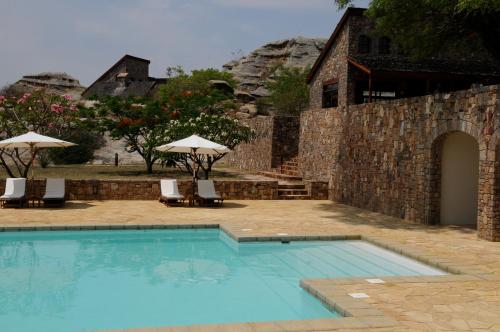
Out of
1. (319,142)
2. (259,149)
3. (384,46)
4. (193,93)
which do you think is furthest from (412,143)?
(193,93)

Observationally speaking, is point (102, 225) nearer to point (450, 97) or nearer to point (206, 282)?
point (206, 282)

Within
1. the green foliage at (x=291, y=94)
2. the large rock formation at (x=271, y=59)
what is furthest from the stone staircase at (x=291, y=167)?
the large rock formation at (x=271, y=59)

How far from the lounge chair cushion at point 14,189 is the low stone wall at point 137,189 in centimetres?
102

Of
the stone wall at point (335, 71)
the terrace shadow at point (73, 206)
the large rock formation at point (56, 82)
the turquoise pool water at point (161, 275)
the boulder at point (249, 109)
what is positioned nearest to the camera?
the turquoise pool water at point (161, 275)

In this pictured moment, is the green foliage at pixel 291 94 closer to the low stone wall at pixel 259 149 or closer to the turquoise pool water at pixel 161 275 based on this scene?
the low stone wall at pixel 259 149

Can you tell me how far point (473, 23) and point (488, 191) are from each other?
6120mm

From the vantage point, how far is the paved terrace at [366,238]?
233 inches

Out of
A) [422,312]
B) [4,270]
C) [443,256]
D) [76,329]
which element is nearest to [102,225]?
[4,270]

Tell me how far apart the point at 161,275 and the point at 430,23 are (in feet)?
39.3

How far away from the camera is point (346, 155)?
19.0 metres

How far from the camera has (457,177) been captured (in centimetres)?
1414

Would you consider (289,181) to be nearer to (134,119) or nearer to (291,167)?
(291,167)

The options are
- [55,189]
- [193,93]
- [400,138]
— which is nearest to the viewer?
[400,138]

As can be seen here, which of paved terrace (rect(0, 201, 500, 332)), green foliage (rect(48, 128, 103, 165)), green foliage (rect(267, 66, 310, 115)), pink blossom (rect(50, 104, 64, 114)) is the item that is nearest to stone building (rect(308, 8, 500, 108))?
paved terrace (rect(0, 201, 500, 332))
